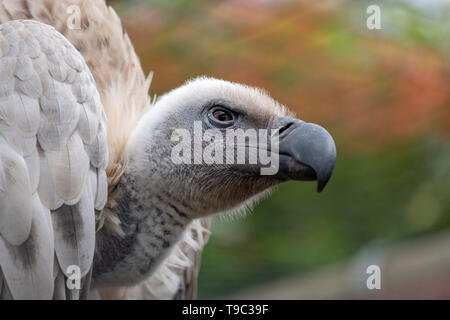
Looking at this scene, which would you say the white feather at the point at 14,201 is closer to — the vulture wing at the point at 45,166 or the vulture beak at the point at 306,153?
the vulture wing at the point at 45,166

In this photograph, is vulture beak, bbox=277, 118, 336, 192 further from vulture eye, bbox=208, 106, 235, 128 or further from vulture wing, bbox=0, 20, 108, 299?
vulture wing, bbox=0, 20, 108, 299

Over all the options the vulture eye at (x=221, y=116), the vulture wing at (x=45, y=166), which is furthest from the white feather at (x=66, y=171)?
the vulture eye at (x=221, y=116)

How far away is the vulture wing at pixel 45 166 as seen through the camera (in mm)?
2301

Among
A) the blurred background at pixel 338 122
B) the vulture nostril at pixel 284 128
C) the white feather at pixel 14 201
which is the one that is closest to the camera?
the white feather at pixel 14 201

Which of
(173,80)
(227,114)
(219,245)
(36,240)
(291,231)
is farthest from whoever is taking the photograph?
(291,231)

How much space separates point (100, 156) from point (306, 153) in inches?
23.2

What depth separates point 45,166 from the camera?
234cm

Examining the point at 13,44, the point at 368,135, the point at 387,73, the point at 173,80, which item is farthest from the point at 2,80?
the point at 368,135

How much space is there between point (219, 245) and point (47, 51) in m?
2.49

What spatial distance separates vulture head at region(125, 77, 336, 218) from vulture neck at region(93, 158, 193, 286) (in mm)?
19

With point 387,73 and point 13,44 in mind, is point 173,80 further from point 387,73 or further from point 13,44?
point 13,44

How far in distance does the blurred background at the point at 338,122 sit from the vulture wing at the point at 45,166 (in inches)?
53.9

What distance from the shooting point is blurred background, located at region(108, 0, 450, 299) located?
13.1ft

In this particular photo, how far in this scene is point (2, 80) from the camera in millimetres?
2348
